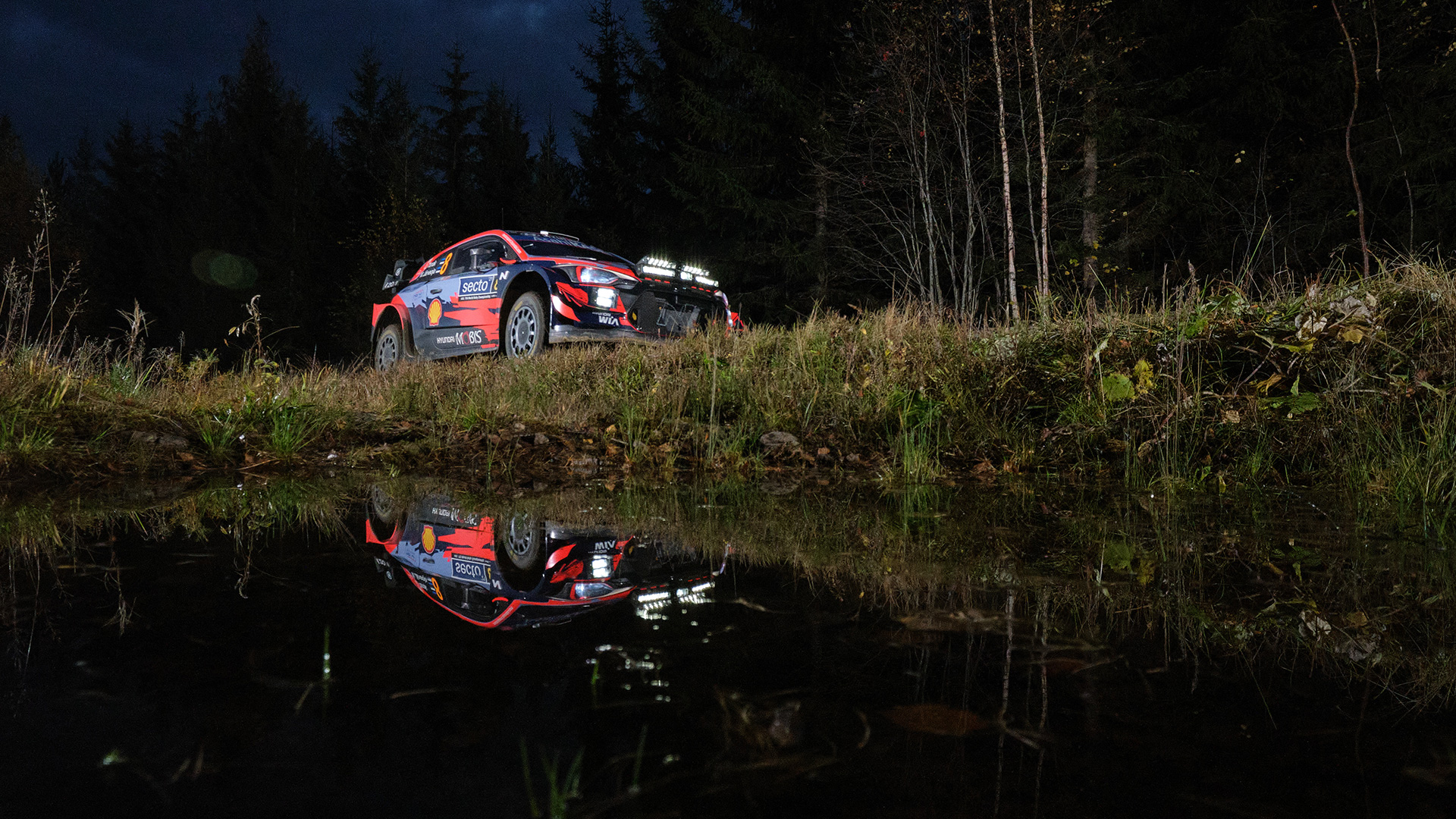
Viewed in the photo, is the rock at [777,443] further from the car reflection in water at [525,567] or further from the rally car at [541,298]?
the rally car at [541,298]

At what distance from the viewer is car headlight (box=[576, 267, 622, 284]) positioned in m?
8.64

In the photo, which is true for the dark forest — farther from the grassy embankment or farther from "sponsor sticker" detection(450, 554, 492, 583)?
"sponsor sticker" detection(450, 554, 492, 583)

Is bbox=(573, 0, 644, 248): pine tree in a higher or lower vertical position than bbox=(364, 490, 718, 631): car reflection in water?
higher

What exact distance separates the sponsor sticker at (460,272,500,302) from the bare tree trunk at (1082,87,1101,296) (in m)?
10.7

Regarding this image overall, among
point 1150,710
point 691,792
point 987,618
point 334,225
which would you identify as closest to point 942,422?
point 987,618

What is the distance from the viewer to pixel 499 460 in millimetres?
4824

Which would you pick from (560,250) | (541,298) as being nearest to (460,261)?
(560,250)

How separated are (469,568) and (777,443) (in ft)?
10.6

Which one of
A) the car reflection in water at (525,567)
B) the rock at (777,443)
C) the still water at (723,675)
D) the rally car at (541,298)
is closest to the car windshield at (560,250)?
the rally car at (541,298)

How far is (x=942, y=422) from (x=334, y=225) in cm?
3602

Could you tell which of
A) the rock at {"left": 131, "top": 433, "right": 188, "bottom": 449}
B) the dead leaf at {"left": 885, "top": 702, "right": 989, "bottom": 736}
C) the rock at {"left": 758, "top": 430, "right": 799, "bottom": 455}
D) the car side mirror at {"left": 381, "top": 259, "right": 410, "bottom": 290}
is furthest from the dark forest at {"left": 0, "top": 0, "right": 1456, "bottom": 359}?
the dead leaf at {"left": 885, "top": 702, "right": 989, "bottom": 736}

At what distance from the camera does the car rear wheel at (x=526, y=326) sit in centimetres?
868

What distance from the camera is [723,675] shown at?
1360 mm

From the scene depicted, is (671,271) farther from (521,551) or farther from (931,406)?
(521,551)
